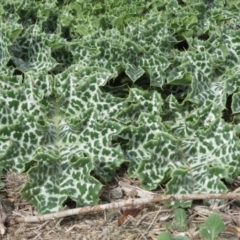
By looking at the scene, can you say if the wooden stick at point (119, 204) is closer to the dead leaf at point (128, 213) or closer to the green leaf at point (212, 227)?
the dead leaf at point (128, 213)

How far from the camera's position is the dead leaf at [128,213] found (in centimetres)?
203

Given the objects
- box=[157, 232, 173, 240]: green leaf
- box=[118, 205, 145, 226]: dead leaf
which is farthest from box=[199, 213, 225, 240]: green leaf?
box=[118, 205, 145, 226]: dead leaf

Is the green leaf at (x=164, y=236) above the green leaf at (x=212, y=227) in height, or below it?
below

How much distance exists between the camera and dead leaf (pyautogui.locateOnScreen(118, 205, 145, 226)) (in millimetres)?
2028

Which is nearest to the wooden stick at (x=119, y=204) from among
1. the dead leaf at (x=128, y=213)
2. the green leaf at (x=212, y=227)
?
the dead leaf at (x=128, y=213)

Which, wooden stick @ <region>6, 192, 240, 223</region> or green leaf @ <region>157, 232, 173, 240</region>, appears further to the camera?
wooden stick @ <region>6, 192, 240, 223</region>

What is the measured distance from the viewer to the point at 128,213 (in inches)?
80.7

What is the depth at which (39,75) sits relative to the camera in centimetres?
247

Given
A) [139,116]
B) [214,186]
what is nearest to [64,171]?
[139,116]

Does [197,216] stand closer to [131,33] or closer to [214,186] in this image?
[214,186]

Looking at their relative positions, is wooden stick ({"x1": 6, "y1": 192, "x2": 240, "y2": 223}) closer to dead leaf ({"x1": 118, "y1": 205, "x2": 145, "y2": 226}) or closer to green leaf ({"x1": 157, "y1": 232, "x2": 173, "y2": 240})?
dead leaf ({"x1": 118, "y1": 205, "x2": 145, "y2": 226})

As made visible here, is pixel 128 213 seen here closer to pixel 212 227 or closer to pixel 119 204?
pixel 119 204

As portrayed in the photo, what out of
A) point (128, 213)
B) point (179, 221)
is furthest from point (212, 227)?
point (128, 213)

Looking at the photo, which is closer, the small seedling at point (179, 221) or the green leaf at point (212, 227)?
the green leaf at point (212, 227)
